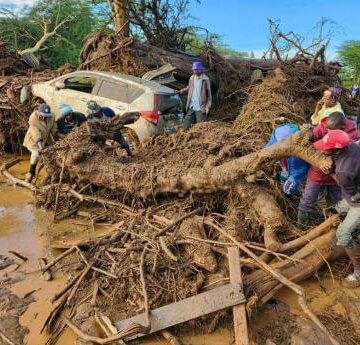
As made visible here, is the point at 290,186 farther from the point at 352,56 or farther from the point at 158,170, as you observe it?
the point at 352,56

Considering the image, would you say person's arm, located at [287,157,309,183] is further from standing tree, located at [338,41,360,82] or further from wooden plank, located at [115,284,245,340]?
standing tree, located at [338,41,360,82]

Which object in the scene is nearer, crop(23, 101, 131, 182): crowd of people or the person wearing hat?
the person wearing hat

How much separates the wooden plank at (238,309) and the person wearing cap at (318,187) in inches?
45.9

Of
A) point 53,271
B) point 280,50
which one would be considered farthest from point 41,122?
point 280,50

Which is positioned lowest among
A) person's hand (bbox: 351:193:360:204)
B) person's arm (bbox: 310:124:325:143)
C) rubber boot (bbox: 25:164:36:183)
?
rubber boot (bbox: 25:164:36:183)

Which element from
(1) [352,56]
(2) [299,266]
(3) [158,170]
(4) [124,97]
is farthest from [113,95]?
(1) [352,56]

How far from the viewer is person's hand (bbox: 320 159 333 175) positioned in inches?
197

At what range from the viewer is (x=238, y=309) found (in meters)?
4.56

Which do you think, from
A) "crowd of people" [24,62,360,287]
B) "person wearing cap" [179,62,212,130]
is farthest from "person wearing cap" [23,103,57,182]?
"person wearing cap" [179,62,212,130]

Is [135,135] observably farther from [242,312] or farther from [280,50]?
[280,50]

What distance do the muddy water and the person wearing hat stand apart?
5.30 ft

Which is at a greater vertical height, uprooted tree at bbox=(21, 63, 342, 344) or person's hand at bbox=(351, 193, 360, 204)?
person's hand at bbox=(351, 193, 360, 204)

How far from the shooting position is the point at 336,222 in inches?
209

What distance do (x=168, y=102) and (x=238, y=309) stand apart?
6235 mm
